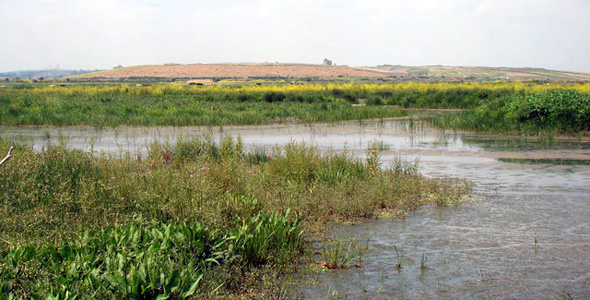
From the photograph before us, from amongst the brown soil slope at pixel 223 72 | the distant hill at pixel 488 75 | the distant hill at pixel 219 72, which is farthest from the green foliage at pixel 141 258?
the brown soil slope at pixel 223 72

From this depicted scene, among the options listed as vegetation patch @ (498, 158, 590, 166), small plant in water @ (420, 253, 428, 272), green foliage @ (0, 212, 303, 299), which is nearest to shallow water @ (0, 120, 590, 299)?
small plant in water @ (420, 253, 428, 272)

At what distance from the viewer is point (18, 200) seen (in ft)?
21.7

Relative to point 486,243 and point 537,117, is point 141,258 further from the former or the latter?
point 537,117

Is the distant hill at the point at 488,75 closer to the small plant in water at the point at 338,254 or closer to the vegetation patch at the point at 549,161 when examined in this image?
the vegetation patch at the point at 549,161

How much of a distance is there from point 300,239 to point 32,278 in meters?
3.04

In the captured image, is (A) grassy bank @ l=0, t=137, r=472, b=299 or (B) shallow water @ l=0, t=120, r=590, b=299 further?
(B) shallow water @ l=0, t=120, r=590, b=299

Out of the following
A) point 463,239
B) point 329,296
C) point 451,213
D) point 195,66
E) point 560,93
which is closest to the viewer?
point 329,296

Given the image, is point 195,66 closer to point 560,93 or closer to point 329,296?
point 560,93

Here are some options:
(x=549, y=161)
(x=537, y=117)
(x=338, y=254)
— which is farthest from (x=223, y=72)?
(x=338, y=254)

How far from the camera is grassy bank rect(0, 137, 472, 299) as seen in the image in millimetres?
4730

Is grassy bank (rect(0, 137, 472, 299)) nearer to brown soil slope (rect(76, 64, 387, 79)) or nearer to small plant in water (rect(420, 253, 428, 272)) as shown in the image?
small plant in water (rect(420, 253, 428, 272))

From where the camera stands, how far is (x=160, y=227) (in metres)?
6.35

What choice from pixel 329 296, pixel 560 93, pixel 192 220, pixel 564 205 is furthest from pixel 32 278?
pixel 560 93

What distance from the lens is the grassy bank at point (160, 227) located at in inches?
186
